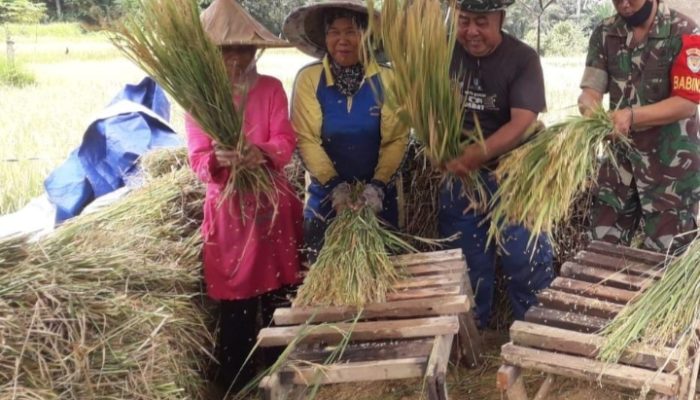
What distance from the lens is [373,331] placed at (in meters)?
2.01

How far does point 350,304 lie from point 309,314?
0.13 meters

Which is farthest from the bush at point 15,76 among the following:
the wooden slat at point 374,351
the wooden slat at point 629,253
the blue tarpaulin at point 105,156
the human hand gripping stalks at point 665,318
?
the human hand gripping stalks at point 665,318

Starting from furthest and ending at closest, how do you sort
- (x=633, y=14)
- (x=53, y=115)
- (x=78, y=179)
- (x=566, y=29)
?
(x=566, y=29) → (x=53, y=115) → (x=78, y=179) → (x=633, y=14)

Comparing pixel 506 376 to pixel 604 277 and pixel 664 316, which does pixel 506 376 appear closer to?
pixel 664 316

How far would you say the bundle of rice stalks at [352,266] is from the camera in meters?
2.19

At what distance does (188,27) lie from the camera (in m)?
2.17

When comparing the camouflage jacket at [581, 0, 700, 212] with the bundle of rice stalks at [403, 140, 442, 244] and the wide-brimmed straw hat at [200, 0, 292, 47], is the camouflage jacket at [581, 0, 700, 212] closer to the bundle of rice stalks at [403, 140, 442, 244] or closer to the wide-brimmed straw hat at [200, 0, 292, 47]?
the bundle of rice stalks at [403, 140, 442, 244]

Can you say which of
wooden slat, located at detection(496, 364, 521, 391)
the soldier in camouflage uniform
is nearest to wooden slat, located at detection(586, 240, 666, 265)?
the soldier in camouflage uniform

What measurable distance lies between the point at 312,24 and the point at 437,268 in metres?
1.10

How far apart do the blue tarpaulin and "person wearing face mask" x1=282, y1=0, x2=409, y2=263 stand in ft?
4.09

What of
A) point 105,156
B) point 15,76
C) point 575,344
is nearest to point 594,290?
point 575,344

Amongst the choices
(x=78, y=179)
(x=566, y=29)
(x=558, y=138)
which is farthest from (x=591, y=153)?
(x=566, y=29)

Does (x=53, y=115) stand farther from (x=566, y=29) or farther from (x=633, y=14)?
(x=566, y=29)

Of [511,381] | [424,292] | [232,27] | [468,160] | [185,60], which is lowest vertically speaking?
[511,381]
